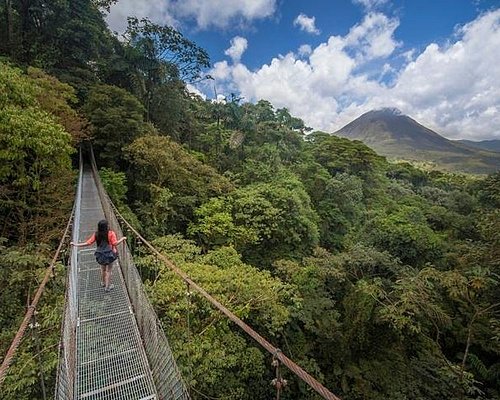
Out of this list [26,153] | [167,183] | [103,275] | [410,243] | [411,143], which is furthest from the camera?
[411,143]

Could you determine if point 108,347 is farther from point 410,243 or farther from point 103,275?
point 410,243

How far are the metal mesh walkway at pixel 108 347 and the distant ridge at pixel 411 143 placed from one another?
2695 inches

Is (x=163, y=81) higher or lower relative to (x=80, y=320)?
higher

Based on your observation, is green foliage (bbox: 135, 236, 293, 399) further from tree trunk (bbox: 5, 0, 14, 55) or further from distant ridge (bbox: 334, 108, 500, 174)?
distant ridge (bbox: 334, 108, 500, 174)

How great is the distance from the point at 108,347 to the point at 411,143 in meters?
103

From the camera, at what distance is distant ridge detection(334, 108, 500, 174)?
6901cm

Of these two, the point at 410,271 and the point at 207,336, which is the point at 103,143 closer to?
the point at 207,336

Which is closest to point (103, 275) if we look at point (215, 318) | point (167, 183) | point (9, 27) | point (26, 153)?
point (215, 318)

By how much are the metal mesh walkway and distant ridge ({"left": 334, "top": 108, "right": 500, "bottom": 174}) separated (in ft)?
225

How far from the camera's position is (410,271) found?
682cm

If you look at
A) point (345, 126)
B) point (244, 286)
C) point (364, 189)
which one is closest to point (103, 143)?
point (244, 286)

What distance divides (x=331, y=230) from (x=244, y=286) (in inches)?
395

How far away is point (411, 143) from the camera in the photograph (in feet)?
299

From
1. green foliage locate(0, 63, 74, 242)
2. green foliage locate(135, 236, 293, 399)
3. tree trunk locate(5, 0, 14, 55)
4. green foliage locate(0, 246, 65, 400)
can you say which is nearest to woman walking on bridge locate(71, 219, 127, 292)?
green foliage locate(0, 246, 65, 400)
